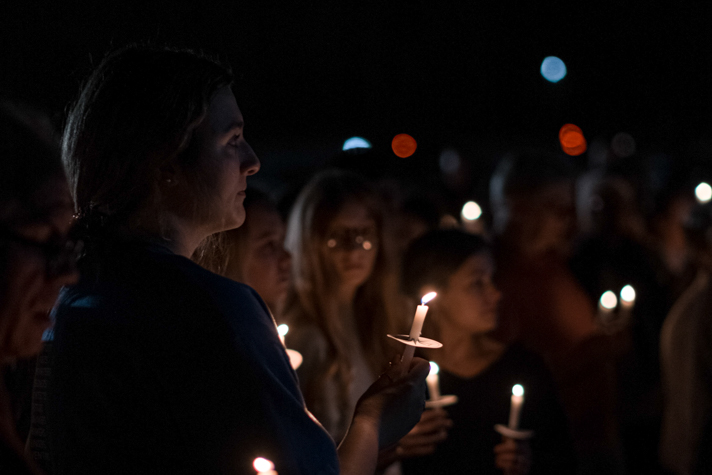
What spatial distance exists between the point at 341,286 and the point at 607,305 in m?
1.49

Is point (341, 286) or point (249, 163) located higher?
point (249, 163)

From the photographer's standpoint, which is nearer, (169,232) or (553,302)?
(169,232)

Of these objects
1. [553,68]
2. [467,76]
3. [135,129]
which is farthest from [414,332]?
[553,68]

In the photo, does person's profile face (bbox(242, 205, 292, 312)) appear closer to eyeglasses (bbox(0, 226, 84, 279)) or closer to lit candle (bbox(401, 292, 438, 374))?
lit candle (bbox(401, 292, 438, 374))

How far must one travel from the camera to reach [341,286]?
135 inches

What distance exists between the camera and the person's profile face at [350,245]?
337cm

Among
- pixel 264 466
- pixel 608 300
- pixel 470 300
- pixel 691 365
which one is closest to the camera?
pixel 264 466

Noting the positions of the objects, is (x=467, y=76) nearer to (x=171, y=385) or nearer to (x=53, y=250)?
(x=171, y=385)

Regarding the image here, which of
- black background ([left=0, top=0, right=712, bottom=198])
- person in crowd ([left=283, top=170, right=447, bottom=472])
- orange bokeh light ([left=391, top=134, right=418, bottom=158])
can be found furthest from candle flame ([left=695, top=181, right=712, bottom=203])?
orange bokeh light ([left=391, top=134, right=418, bottom=158])

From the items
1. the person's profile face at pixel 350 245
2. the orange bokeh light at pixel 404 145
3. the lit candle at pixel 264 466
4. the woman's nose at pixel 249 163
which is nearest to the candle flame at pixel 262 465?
the lit candle at pixel 264 466

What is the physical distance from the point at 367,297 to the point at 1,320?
2879mm

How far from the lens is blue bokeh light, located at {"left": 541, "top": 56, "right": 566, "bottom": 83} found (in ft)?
51.8

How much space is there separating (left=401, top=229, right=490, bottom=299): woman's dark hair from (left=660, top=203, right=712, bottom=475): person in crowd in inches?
55.9

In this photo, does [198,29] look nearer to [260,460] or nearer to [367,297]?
[367,297]
